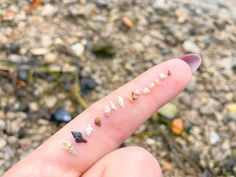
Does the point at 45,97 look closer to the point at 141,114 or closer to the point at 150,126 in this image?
the point at 150,126

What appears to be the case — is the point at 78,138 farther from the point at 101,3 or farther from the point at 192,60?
the point at 101,3

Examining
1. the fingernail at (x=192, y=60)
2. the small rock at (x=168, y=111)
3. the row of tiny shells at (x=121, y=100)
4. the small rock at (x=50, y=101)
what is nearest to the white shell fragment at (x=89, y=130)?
the row of tiny shells at (x=121, y=100)

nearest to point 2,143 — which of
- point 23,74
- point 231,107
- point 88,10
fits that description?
point 23,74

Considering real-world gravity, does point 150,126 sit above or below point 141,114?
below

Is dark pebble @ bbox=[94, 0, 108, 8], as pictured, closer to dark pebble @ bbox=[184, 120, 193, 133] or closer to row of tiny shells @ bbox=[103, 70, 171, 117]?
dark pebble @ bbox=[184, 120, 193, 133]

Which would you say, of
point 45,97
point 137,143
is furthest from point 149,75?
point 45,97
